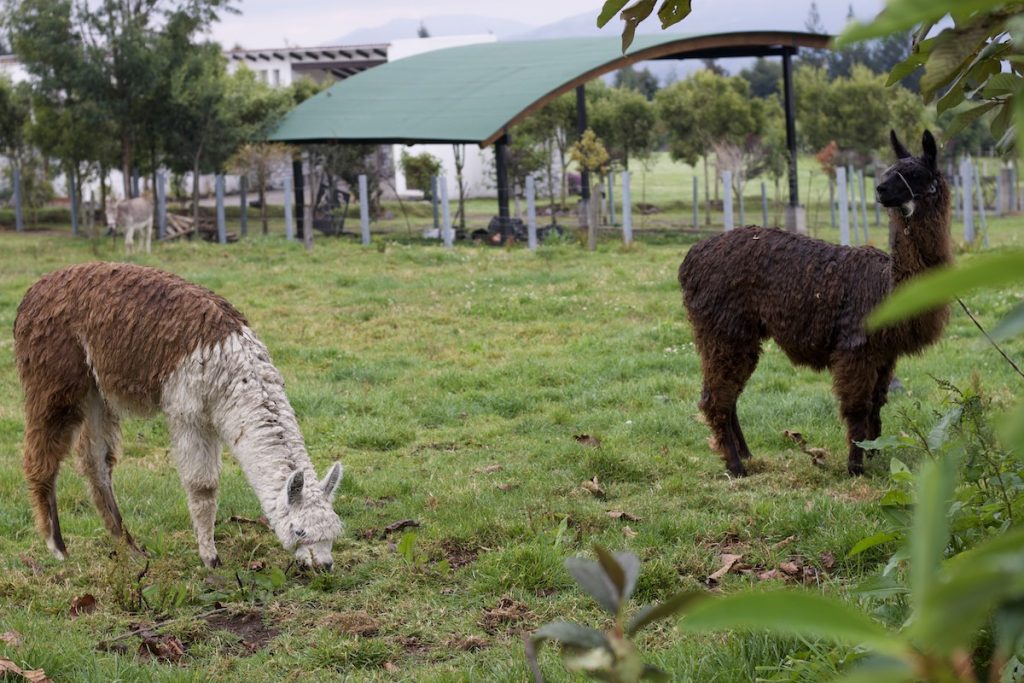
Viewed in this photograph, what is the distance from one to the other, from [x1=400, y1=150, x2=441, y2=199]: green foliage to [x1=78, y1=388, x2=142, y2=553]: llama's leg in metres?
30.9

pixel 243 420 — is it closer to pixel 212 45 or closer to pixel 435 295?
pixel 435 295

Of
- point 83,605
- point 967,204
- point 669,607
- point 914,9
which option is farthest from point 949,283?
point 967,204

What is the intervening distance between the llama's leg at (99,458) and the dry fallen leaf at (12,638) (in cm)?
140

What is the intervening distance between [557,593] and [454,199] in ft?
135

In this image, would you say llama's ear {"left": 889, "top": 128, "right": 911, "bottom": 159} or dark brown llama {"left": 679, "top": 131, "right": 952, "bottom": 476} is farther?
llama's ear {"left": 889, "top": 128, "right": 911, "bottom": 159}

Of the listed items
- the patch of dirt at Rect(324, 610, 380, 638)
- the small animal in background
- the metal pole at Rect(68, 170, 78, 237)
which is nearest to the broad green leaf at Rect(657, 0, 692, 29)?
the patch of dirt at Rect(324, 610, 380, 638)

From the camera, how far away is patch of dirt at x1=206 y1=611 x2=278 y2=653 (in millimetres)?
4902

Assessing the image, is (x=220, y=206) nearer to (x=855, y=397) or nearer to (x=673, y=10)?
(x=855, y=397)

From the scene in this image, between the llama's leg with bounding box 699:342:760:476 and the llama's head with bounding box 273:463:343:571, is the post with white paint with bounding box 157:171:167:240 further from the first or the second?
the llama's head with bounding box 273:463:343:571

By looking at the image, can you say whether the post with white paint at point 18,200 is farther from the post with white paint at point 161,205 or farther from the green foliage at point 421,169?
the green foliage at point 421,169

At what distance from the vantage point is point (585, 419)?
8.59m

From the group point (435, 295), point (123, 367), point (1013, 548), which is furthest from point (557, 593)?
point (435, 295)

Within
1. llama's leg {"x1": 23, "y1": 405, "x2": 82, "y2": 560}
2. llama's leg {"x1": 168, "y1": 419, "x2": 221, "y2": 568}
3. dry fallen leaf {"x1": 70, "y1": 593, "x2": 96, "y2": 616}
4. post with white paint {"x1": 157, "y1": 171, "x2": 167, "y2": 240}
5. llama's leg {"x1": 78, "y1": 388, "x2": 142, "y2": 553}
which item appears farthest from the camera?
post with white paint {"x1": 157, "y1": 171, "x2": 167, "y2": 240}

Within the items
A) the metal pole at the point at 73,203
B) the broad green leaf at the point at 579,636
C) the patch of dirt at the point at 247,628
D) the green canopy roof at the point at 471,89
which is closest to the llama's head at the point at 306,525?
the patch of dirt at the point at 247,628
